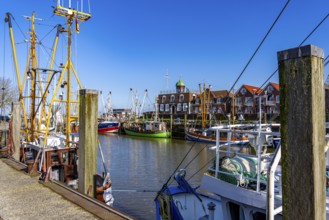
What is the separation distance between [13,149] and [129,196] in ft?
23.4

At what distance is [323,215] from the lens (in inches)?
148

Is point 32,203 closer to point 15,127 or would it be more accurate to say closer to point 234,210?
point 234,210

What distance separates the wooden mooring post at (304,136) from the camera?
3670 mm

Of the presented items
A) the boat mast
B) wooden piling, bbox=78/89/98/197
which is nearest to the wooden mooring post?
wooden piling, bbox=78/89/98/197

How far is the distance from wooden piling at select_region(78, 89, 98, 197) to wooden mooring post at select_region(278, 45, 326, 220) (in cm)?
588

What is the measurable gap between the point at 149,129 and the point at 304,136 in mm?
62744

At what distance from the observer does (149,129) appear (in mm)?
66125

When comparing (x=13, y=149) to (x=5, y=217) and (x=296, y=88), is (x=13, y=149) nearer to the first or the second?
(x=5, y=217)

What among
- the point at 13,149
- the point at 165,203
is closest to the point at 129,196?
the point at 13,149

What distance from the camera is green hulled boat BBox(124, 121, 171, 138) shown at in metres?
62.0

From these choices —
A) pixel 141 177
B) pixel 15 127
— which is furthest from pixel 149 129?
pixel 15 127

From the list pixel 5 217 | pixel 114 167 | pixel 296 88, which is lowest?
pixel 114 167

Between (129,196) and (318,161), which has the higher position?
(318,161)

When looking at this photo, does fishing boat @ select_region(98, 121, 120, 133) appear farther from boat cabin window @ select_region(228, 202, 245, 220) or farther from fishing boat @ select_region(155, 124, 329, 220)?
boat cabin window @ select_region(228, 202, 245, 220)
